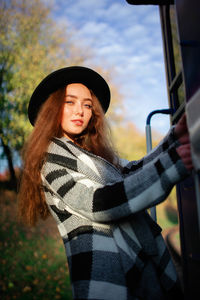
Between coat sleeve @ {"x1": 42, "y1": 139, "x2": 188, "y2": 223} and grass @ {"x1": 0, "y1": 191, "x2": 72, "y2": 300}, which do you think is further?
grass @ {"x1": 0, "y1": 191, "x2": 72, "y2": 300}

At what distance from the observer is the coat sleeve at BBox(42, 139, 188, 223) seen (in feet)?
3.16

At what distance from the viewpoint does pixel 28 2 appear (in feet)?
30.9

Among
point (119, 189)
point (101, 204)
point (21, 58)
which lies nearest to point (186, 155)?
point (119, 189)

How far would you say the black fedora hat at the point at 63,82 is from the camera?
6.00 feet

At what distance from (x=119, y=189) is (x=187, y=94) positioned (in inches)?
17.3

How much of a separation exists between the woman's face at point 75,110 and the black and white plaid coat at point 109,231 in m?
0.35

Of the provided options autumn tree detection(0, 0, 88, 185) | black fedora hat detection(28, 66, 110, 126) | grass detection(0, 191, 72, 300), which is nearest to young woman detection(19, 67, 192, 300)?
black fedora hat detection(28, 66, 110, 126)

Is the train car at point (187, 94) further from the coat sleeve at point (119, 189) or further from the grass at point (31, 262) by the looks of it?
the grass at point (31, 262)

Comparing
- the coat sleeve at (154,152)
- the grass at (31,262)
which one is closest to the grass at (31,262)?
the grass at (31,262)

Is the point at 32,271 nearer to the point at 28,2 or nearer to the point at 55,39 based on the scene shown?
the point at 55,39

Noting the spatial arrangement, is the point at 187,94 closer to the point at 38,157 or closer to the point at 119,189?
the point at 119,189

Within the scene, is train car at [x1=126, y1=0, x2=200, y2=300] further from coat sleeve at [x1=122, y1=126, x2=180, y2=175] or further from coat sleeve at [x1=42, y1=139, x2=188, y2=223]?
coat sleeve at [x1=122, y1=126, x2=180, y2=175]

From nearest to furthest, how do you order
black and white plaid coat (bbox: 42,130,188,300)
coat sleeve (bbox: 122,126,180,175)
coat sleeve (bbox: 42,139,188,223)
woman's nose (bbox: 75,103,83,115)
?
coat sleeve (bbox: 42,139,188,223), black and white plaid coat (bbox: 42,130,188,300), coat sleeve (bbox: 122,126,180,175), woman's nose (bbox: 75,103,83,115)

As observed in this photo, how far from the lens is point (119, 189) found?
111 centimetres
